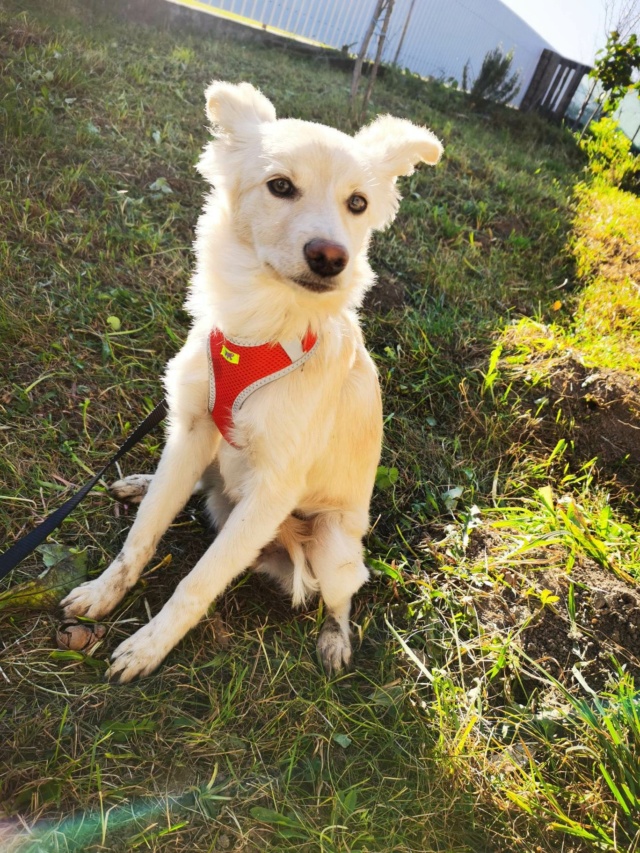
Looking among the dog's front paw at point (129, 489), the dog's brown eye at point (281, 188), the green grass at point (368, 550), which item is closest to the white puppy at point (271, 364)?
the dog's brown eye at point (281, 188)

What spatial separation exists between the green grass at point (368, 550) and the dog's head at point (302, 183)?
1343mm

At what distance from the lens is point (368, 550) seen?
118 inches

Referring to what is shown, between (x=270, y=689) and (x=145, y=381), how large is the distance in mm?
1780

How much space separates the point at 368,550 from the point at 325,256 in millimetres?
1649

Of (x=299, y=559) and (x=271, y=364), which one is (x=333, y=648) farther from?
(x=271, y=364)

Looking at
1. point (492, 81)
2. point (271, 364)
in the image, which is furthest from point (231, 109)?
point (492, 81)

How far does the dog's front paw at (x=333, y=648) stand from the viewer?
A: 7.99 ft

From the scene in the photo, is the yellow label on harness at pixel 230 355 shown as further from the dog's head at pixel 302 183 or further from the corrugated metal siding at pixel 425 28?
the corrugated metal siding at pixel 425 28

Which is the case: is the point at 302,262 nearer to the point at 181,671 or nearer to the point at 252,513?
the point at 252,513

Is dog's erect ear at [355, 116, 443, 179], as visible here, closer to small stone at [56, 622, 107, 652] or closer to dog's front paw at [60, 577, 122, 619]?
dog's front paw at [60, 577, 122, 619]

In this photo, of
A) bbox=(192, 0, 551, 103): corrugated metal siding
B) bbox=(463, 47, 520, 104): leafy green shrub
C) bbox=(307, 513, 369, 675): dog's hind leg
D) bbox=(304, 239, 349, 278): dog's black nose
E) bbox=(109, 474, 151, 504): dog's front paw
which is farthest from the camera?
bbox=(463, 47, 520, 104): leafy green shrub

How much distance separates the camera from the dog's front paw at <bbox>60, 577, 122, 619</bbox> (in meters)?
2.22

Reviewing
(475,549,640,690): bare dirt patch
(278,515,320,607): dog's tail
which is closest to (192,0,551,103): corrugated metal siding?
(278,515,320,607): dog's tail

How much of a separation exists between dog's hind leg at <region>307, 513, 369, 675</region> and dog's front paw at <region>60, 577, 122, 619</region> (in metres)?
0.82
